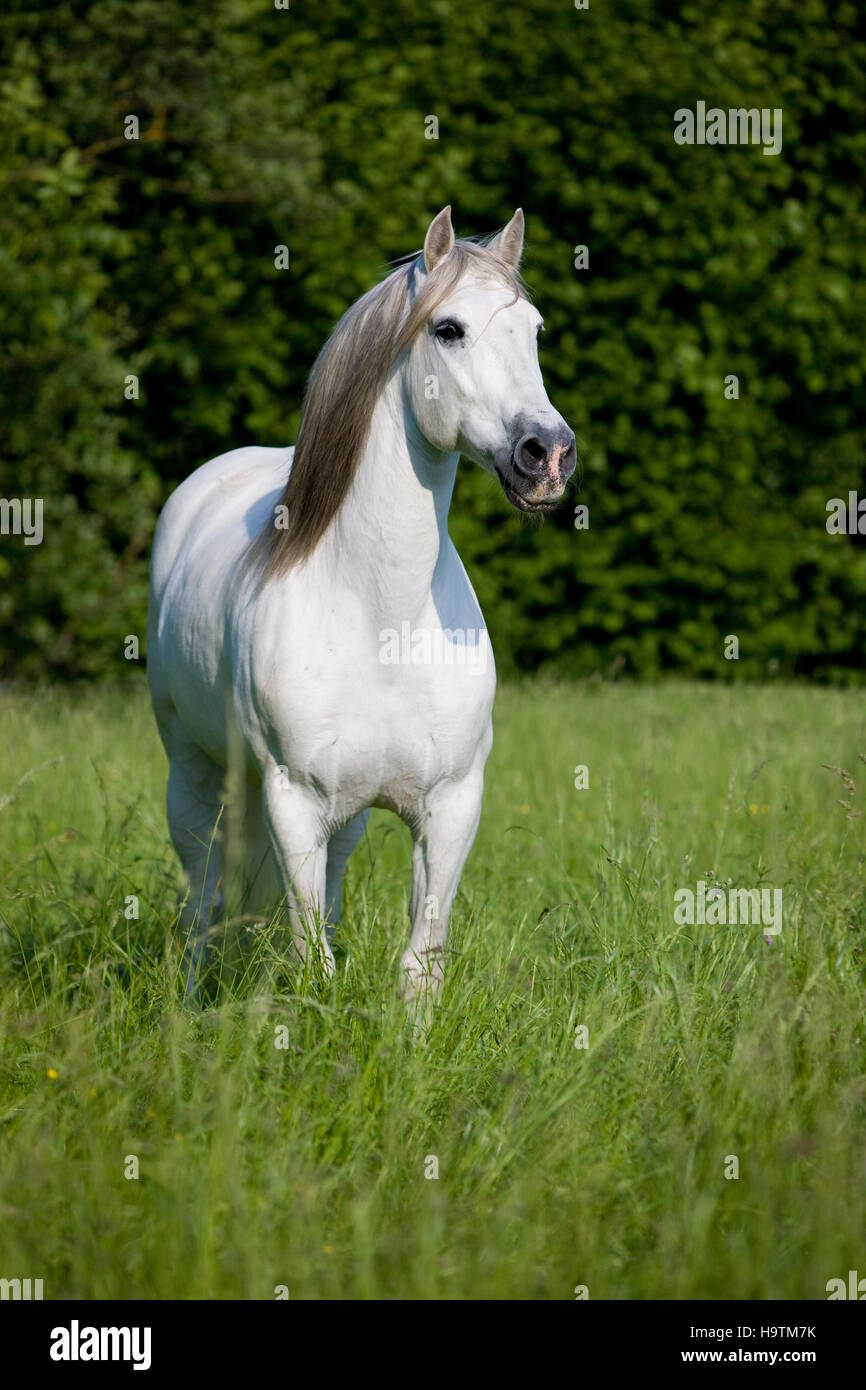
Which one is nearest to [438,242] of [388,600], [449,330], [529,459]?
[449,330]

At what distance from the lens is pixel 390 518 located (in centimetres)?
319

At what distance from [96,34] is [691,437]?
157 inches

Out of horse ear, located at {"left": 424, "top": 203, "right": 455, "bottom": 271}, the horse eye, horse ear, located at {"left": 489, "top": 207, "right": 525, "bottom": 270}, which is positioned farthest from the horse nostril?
horse ear, located at {"left": 489, "top": 207, "right": 525, "bottom": 270}

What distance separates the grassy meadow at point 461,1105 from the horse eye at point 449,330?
135 centimetres

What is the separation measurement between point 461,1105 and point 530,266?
5.86 meters

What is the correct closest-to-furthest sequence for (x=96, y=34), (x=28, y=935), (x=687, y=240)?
(x=28, y=935)
(x=96, y=34)
(x=687, y=240)

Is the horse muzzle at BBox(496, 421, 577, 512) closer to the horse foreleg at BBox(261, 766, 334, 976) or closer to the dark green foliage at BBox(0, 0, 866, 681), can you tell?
the horse foreleg at BBox(261, 766, 334, 976)

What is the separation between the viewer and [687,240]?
27.8 ft

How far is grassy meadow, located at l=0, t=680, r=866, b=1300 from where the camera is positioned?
2355 millimetres

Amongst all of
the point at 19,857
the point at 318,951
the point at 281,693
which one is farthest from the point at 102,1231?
the point at 19,857

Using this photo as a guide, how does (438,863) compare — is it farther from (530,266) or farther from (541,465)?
(530,266)

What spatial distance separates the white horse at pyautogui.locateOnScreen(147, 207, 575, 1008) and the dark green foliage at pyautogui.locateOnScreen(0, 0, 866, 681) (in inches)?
178

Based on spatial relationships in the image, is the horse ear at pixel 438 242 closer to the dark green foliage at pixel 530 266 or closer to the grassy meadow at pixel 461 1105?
the grassy meadow at pixel 461 1105

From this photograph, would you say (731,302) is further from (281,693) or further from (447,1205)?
(447,1205)
